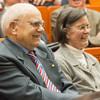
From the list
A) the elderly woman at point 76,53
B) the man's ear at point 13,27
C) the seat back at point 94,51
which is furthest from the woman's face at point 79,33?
the man's ear at point 13,27

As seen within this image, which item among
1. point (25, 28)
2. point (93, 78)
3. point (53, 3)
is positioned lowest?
point (53, 3)

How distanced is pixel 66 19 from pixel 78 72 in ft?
1.52

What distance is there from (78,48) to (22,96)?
0.93m

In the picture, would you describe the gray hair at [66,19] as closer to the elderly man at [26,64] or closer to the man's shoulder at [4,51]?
the elderly man at [26,64]

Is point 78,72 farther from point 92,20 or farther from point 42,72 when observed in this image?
point 92,20

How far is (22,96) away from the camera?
129 cm

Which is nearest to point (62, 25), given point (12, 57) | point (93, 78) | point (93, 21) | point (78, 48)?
point (78, 48)

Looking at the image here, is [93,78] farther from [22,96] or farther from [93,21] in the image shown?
[93,21]

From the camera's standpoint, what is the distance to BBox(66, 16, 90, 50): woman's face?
79.7 inches

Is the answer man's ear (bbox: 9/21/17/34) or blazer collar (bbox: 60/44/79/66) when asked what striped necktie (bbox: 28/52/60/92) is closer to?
man's ear (bbox: 9/21/17/34)

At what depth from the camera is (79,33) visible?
2.06 m

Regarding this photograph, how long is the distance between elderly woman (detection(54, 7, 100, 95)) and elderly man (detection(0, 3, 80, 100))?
22 centimetres

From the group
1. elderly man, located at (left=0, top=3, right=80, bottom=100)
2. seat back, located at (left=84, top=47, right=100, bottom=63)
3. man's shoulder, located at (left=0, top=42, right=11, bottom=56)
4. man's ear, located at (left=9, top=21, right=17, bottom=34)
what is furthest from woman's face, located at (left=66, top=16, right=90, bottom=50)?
man's shoulder, located at (left=0, top=42, right=11, bottom=56)

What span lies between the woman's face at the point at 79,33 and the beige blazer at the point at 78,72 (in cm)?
10
